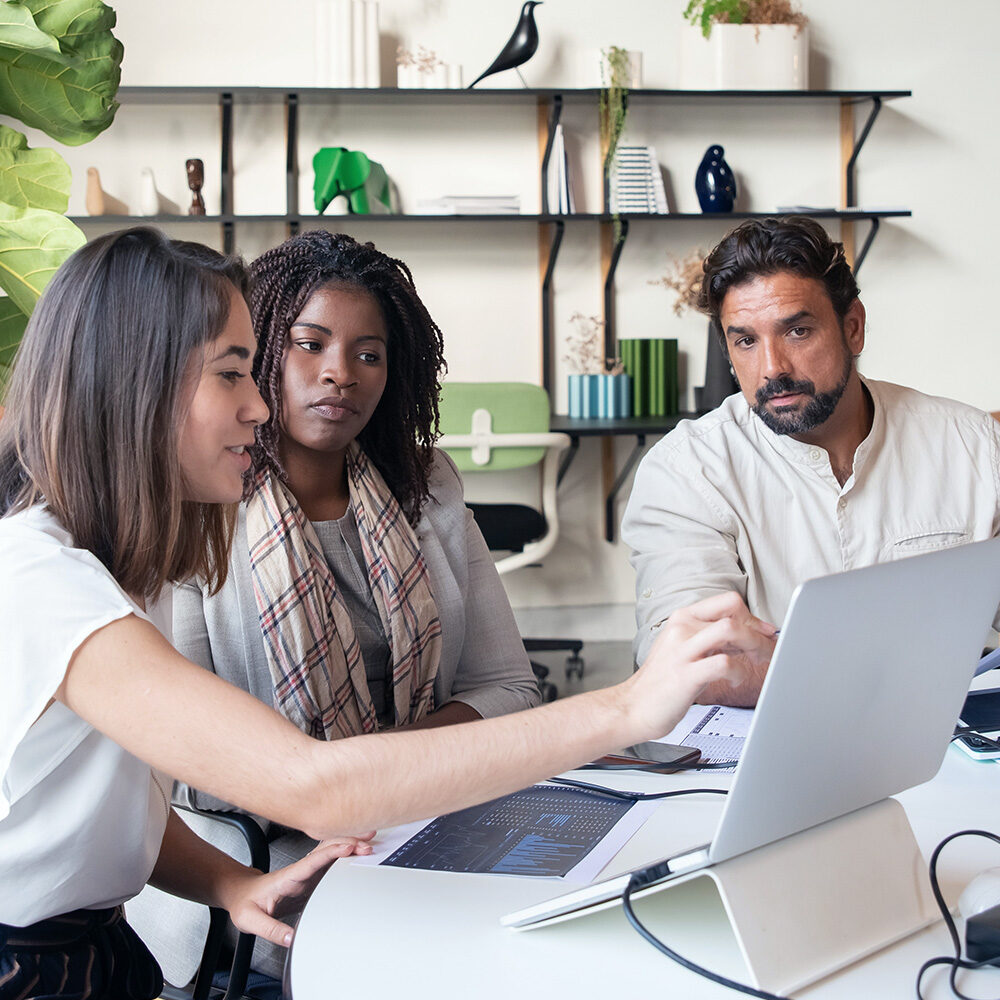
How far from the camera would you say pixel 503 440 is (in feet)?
10.4

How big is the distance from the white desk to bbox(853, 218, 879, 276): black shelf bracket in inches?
130

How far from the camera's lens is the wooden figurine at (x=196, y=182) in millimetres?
3645

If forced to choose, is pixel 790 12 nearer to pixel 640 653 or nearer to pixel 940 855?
pixel 640 653

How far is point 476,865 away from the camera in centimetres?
88

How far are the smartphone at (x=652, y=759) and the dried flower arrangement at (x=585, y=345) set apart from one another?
284 centimetres

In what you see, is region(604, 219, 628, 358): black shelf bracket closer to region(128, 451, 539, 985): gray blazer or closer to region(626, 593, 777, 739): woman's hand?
region(128, 451, 539, 985): gray blazer

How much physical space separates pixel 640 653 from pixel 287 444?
1.89 ft

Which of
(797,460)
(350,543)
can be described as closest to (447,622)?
(350,543)

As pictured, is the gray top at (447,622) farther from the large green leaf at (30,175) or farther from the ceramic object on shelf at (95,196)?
the ceramic object on shelf at (95,196)

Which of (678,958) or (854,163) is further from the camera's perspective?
(854,163)

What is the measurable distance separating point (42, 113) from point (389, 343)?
1.75 ft

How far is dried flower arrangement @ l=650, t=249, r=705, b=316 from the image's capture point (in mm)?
3850

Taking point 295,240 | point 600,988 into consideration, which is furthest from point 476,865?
point 295,240

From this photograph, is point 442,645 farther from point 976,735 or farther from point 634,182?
point 634,182
